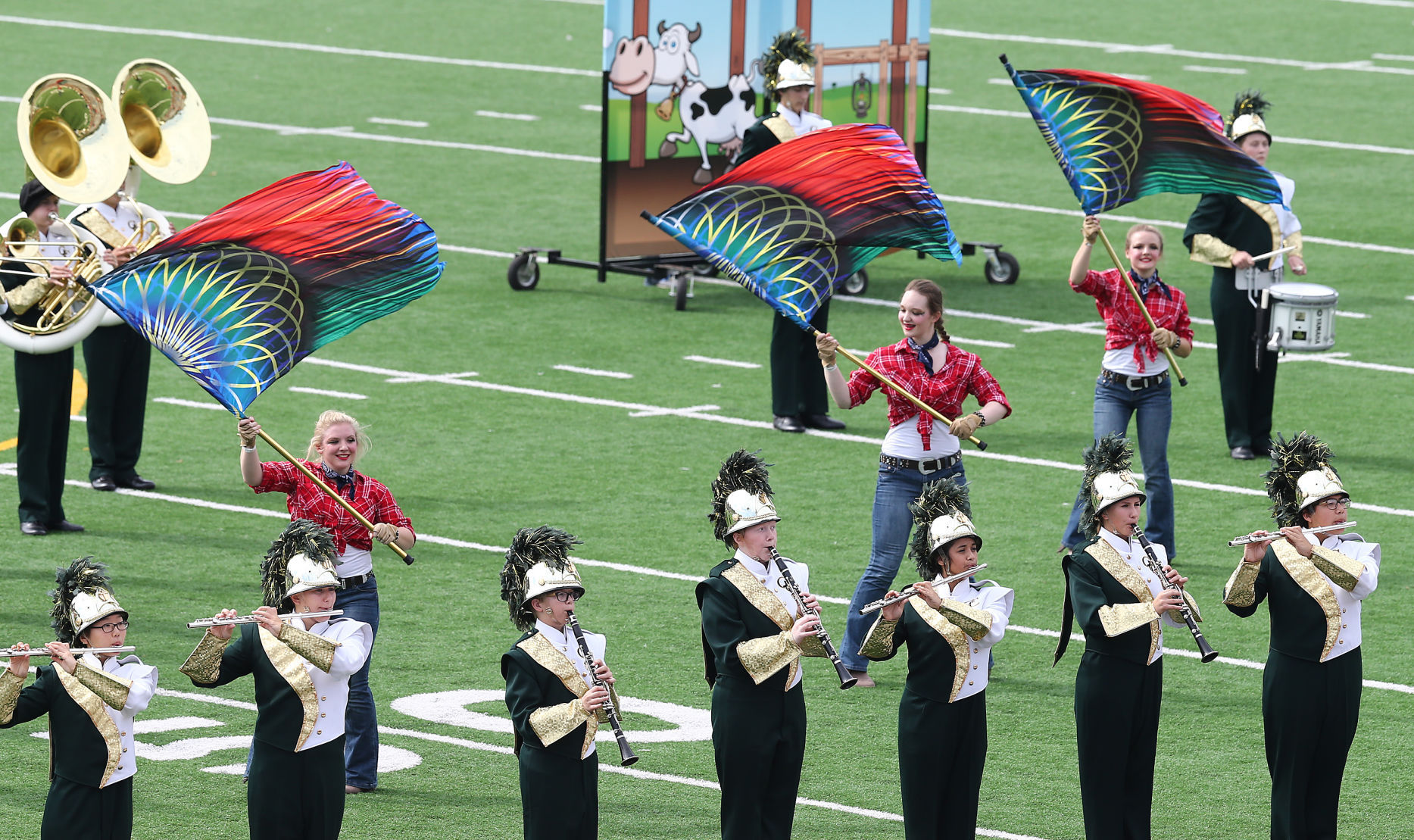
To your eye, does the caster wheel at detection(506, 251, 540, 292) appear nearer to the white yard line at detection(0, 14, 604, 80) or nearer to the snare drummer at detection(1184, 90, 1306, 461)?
the snare drummer at detection(1184, 90, 1306, 461)

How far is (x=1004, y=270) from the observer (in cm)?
1975

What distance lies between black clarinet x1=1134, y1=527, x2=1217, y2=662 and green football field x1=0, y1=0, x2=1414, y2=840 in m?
1.21

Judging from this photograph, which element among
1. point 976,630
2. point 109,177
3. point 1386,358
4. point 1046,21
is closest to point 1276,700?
point 976,630

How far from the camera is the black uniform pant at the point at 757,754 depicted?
329 inches

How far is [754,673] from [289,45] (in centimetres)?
2380

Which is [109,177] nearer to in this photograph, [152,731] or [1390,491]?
[152,731]

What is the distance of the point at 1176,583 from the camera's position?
27.9ft

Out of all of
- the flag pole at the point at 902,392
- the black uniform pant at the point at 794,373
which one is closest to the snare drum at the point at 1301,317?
the black uniform pant at the point at 794,373

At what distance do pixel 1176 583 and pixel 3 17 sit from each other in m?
26.5

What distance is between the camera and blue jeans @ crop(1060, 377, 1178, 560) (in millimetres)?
12461

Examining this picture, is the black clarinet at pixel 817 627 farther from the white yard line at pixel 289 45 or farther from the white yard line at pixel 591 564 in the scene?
the white yard line at pixel 289 45

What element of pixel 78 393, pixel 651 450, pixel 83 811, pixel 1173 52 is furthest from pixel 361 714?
pixel 1173 52

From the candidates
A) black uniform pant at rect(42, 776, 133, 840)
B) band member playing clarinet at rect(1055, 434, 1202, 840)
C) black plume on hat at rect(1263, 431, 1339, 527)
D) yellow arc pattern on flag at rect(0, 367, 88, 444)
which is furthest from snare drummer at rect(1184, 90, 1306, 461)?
black uniform pant at rect(42, 776, 133, 840)

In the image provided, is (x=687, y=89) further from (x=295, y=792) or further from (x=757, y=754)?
(x=295, y=792)
